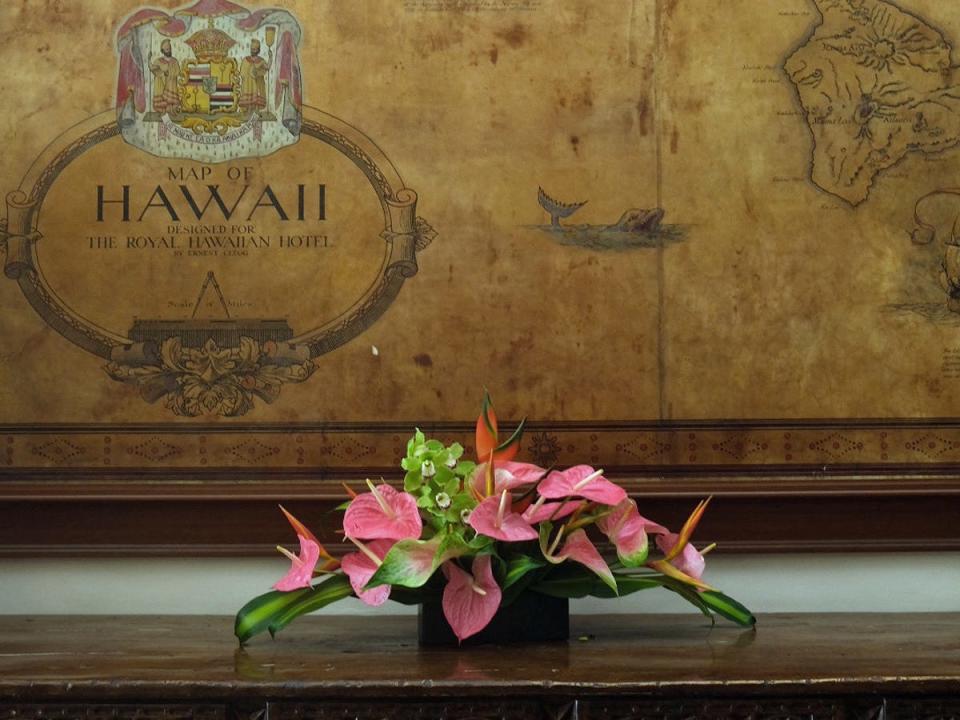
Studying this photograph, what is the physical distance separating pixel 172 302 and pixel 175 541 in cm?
Result: 53

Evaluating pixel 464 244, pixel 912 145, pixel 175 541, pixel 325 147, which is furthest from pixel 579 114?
pixel 175 541

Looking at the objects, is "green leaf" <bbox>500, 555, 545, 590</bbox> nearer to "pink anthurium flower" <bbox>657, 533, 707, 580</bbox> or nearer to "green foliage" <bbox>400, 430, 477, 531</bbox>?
"green foliage" <bbox>400, 430, 477, 531</bbox>

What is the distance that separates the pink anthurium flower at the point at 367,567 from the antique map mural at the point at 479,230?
59 cm

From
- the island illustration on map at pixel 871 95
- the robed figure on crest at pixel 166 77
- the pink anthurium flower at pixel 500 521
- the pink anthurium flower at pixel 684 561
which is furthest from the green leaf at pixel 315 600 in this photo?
the island illustration on map at pixel 871 95

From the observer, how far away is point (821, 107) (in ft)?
8.86

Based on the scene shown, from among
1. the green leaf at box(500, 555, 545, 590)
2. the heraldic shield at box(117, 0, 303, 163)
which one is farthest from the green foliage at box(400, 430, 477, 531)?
the heraldic shield at box(117, 0, 303, 163)

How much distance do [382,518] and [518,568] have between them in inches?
9.8

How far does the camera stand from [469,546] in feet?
6.52

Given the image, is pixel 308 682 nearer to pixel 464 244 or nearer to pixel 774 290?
pixel 464 244

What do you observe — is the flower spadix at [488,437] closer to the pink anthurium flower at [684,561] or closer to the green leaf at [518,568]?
the green leaf at [518,568]

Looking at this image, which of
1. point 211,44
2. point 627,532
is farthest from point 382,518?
point 211,44

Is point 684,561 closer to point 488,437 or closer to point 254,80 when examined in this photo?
point 488,437

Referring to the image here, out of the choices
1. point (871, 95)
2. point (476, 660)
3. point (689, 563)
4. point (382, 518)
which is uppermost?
point (871, 95)

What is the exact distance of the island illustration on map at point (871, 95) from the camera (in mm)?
2695
